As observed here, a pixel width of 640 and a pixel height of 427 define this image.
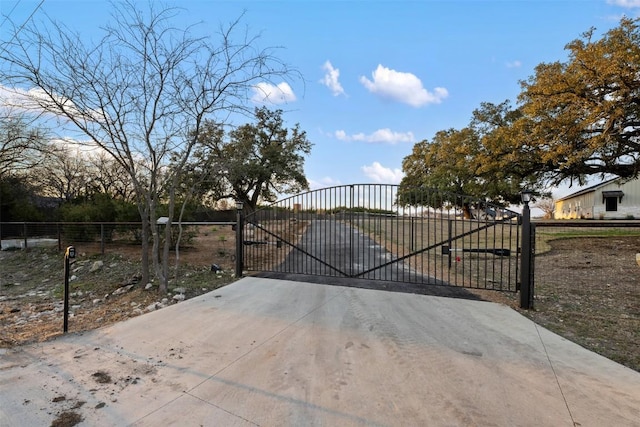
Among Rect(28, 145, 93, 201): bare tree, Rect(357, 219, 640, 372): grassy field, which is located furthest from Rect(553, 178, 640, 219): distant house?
Rect(28, 145, 93, 201): bare tree

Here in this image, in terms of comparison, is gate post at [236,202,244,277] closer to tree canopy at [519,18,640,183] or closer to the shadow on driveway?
the shadow on driveway

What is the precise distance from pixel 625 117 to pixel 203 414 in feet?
39.7

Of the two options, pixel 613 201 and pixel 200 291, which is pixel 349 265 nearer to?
pixel 200 291

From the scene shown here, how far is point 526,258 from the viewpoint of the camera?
4309 mm

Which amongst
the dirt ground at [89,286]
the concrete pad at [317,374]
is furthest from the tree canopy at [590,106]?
the dirt ground at [89,286]

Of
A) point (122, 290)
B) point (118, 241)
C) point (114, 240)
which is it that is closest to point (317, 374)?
point (122, 290)

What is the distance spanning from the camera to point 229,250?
29.0 feet

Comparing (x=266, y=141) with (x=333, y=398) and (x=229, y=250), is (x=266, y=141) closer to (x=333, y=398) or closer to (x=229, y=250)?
(x=229, y=250)

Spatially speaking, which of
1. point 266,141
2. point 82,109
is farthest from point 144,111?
point 266,141

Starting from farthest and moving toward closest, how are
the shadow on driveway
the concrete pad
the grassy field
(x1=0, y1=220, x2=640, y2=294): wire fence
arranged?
(x1=0, y1=220, x2=640, y2=294): wire fence → the shadow on driveway → the grassy field → the concrete pad

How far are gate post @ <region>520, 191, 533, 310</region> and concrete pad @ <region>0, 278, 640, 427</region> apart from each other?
66 centimetres

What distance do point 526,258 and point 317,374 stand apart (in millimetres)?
3539

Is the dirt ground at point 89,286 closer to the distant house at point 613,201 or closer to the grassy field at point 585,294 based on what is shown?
the grassy field at point 585,294

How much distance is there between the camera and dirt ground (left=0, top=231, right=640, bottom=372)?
359cm
